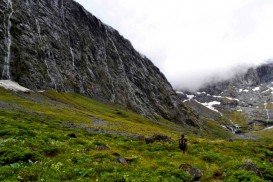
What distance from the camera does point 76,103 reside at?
155125 mm

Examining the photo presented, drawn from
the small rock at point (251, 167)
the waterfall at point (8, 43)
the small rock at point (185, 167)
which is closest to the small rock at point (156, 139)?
the small rock at point (185, 167)

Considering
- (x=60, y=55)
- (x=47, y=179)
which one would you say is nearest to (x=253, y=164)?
(x=47, y=179)

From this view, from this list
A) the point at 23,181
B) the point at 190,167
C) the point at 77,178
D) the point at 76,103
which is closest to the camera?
the point at 23,181

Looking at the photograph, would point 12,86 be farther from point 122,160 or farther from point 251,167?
point 251,167

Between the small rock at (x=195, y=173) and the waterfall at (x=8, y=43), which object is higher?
the waterfall at (x=8, y=43)

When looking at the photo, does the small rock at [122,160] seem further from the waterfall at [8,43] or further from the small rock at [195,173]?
the waterfall at [8,43]

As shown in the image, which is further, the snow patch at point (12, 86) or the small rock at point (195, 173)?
the snow patch at point (12, 86)

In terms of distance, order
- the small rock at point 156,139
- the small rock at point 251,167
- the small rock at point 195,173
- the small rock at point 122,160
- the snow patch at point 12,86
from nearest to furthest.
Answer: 1. the small rock at point 195,173
2. the small rock at point 251,167
3. the small rock at point 122,160
4. the small rock at point 156,139
5. the snow patch at point 12,86

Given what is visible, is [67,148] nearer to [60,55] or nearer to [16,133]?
[16,133]

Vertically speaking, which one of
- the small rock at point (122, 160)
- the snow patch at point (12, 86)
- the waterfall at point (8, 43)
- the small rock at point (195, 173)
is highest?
the waterfall at point (8, 43)

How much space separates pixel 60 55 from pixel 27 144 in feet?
534

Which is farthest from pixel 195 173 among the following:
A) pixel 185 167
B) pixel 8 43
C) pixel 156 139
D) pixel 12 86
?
pixel 8 43

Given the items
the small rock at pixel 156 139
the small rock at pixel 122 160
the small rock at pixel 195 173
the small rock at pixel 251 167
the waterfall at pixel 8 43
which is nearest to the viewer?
the small rock at pixel 195 173

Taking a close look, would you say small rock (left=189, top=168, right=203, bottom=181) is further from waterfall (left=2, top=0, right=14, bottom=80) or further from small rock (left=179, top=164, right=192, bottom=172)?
waterfall (left=2, top=0, right=14, bottom=80)
